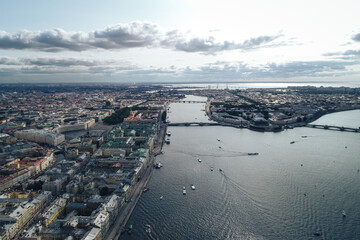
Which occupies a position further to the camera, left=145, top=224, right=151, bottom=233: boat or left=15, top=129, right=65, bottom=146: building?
left=15, top=129, right=65, bottom=146: building

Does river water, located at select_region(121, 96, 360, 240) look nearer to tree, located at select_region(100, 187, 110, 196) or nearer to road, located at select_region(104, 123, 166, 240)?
road, located at select_region(104, 123, 166, 240)

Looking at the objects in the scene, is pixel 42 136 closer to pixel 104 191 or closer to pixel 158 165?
pixel 158 165

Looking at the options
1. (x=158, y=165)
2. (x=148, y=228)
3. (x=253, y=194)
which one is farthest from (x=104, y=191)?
(x=253, y=194)

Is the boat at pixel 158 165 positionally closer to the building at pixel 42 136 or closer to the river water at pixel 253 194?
the river water at pixel 253 194

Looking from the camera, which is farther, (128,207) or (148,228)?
(128,207)

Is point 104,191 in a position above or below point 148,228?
above

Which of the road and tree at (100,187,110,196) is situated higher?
tree at (100,187,110,196)

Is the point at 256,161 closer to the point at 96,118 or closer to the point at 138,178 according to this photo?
the point at 138,178

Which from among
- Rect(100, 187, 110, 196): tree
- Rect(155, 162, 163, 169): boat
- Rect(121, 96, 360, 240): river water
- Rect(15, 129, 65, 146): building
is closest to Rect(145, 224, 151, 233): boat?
Rect(121, 96, 360, 240): river water

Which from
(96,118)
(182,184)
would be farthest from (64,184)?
(96,118)
